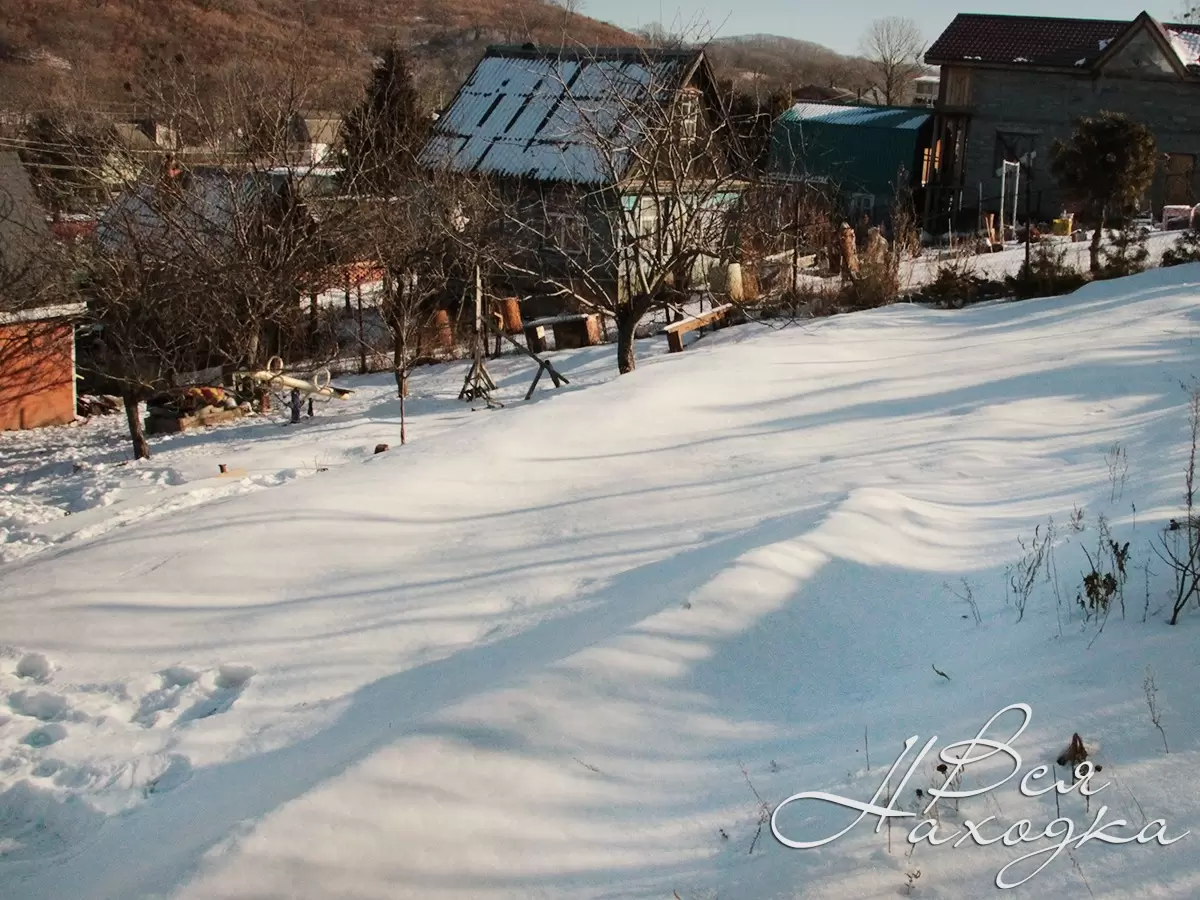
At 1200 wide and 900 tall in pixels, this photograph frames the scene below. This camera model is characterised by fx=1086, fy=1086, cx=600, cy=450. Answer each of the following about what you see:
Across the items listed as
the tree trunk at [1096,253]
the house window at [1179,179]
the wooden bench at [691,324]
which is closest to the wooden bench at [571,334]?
the wooden bench at [691,324]

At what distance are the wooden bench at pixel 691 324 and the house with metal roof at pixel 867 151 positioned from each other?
14.5m

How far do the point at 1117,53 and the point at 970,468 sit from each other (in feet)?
85.5

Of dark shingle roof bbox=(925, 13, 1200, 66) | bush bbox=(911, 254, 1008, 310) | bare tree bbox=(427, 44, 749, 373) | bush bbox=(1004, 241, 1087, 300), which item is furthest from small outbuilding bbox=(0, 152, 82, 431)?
dark shingle roof bbox=(925, 13, 1200, 66)

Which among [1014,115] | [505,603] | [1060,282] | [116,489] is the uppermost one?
[1014,115]

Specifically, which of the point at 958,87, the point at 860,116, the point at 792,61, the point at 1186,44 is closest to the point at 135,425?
the point at 860,116

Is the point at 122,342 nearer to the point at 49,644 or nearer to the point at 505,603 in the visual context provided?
the point at 49,644

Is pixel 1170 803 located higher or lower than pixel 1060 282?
lower

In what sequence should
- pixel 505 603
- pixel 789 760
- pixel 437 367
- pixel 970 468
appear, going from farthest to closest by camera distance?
pixel 437 367 → pixel 970 468 → pixel 505 603 → pixel 789 760

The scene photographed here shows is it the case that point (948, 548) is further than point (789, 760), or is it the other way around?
point (948, 548)

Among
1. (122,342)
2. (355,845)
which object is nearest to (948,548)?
(355,845)

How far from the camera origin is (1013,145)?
30.8 meters

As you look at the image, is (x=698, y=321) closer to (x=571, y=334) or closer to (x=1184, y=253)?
(x=571, y=334)

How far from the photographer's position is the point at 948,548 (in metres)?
6.00

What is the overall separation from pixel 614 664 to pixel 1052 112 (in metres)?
30.1
